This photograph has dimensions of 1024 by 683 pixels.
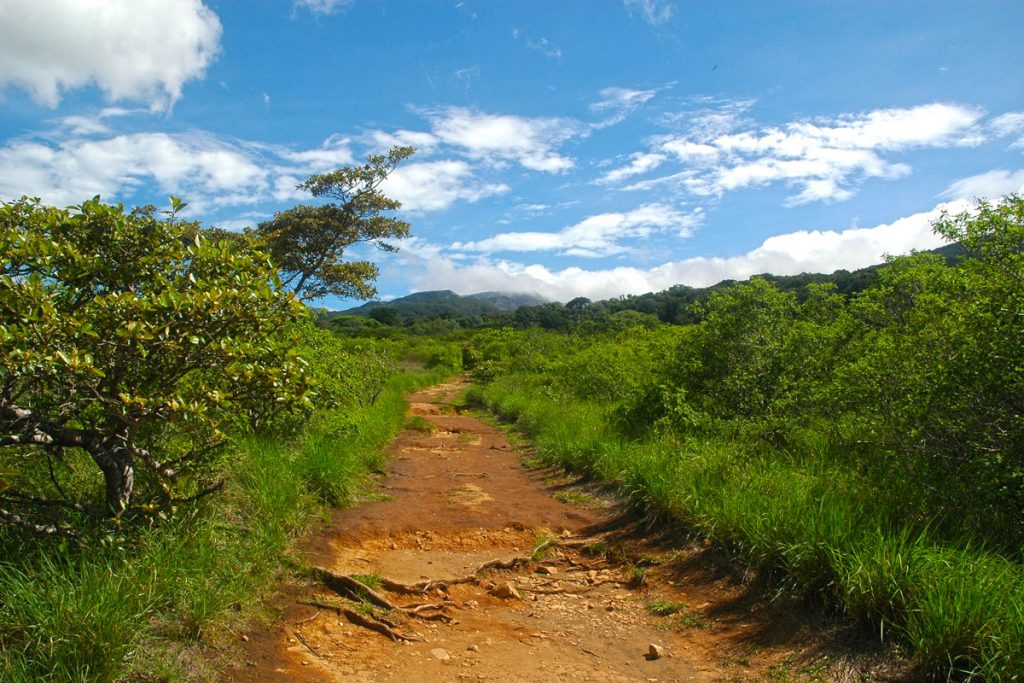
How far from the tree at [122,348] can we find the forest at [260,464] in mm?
16

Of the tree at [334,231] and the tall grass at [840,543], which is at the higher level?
the tree at [334,231]

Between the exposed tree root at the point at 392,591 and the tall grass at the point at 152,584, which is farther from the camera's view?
the exposed tree root at the point at 392,591

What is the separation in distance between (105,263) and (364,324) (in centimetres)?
5185

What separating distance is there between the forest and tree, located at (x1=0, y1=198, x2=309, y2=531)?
16mm

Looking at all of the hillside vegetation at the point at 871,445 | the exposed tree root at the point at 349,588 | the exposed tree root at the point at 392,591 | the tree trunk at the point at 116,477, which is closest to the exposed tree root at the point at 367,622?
the exposed tree root at the point at 392,591

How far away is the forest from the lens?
3328mm

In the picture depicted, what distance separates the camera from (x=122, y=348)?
3781mm

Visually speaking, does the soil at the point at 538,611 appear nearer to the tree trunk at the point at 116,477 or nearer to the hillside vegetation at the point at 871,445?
the hillside vegetation at the point at 871,445

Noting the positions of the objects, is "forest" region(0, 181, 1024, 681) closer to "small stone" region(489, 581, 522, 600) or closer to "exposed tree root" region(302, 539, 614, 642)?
"exposed tree root" region(302, 539, 614, 642)

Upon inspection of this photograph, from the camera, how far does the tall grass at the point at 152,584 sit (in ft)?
9.84

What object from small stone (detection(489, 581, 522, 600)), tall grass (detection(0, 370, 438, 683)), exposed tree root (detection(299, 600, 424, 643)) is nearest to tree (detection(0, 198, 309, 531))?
tall grass (detection(0, 370, 438, 683))

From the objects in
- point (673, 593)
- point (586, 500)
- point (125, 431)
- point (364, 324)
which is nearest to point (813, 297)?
point (586, 500)

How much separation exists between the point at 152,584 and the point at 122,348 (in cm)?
126

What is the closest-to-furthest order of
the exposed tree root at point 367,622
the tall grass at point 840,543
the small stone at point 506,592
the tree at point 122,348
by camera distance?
the tall grass at point 840,543 < the tree at point 122,348 < the exposed tree root at point 367,622 < the small stone at point 506,592
